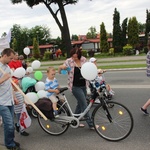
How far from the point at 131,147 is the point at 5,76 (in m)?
2.35

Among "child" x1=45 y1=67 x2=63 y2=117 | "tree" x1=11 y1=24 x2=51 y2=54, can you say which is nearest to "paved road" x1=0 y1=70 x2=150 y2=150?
"child" x1=45 y1=67 x2=63 y2=117

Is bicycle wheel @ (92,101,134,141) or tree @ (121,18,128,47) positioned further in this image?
tree @ (121,18,128,47)

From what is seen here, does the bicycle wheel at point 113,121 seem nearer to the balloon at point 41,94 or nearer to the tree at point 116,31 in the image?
the balloon at point 41,94

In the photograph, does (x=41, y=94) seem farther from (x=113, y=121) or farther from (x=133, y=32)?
(x=133, y=32)

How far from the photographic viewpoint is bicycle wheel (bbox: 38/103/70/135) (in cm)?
490

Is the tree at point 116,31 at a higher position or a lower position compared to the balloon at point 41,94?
higher

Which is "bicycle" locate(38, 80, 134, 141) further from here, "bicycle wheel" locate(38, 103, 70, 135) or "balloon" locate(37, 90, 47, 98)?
"balloon" locate(37, 90, 47, 98)

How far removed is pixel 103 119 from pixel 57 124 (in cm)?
96

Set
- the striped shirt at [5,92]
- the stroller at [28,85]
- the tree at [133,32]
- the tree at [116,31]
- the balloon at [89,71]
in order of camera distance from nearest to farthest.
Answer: the striped shirt at [5,92]
the balloon at [89,71]
the stroller at [28,85]
the tree at [133,32]
the tree at [116,31]

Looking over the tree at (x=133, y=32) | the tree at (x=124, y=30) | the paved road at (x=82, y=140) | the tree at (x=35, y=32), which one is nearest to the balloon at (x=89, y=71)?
the paved road at (x=82, y=140)

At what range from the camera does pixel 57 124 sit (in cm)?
499

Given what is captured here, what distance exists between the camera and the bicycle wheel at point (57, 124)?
16.1 ft

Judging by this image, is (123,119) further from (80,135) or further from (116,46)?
(116,46)

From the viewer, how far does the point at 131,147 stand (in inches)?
165
